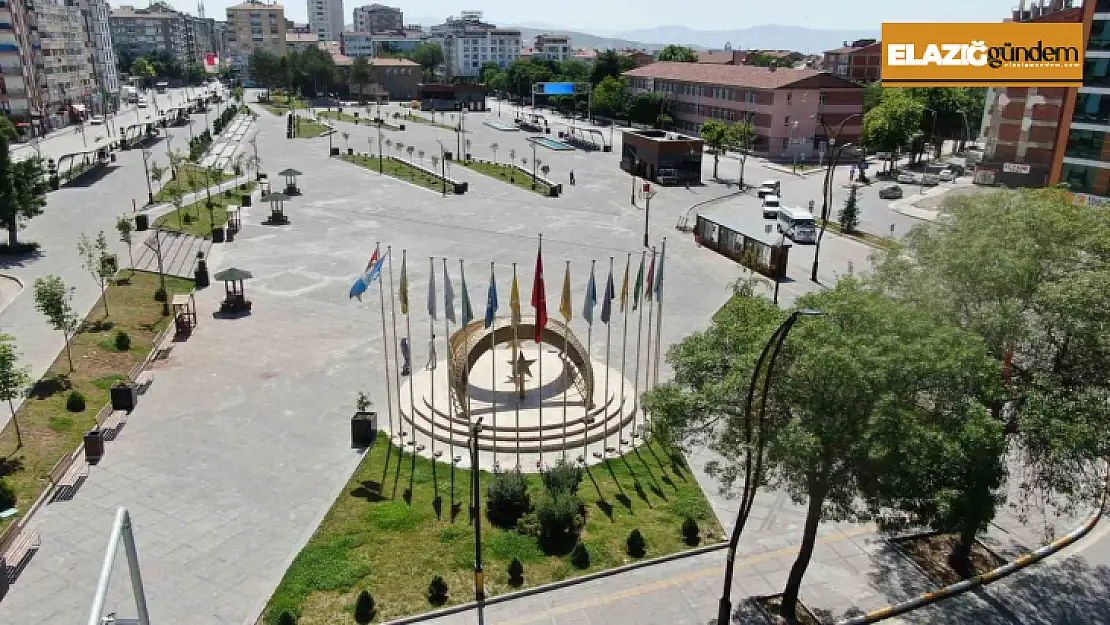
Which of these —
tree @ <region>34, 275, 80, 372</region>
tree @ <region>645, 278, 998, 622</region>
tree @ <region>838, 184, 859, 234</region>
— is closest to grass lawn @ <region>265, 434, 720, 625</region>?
tree @ <region>645, 278, 998, 622</region>

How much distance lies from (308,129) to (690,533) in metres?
109

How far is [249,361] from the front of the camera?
3378cm

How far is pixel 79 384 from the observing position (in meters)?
30.8

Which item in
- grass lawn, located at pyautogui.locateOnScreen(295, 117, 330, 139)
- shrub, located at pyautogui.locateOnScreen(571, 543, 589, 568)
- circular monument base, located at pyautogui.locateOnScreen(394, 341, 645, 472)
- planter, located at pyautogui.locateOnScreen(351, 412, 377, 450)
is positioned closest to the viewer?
shrub, located at pyautogui.locateOnScreen(571, 543, 589, 568)

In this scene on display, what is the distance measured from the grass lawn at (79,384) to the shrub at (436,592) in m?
12.3

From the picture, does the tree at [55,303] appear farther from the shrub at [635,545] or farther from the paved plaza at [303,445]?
the shrub at [635,545]

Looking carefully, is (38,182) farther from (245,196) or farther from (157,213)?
(245,196)

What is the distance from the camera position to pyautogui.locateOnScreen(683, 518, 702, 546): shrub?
72.3ft

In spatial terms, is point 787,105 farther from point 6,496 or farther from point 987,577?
point 6,496

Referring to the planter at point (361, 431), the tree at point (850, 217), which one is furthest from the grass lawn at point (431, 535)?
the tree at point (850, 217)

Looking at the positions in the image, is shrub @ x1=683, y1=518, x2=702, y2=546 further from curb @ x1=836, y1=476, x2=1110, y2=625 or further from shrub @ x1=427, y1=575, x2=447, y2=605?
shrub @ x1=427, y1=575, x2=447, y2=605

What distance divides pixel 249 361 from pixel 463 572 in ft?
57.8

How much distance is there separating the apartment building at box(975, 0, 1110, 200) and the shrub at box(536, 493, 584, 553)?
5204 cm

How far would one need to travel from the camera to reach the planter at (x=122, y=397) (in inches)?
1137
